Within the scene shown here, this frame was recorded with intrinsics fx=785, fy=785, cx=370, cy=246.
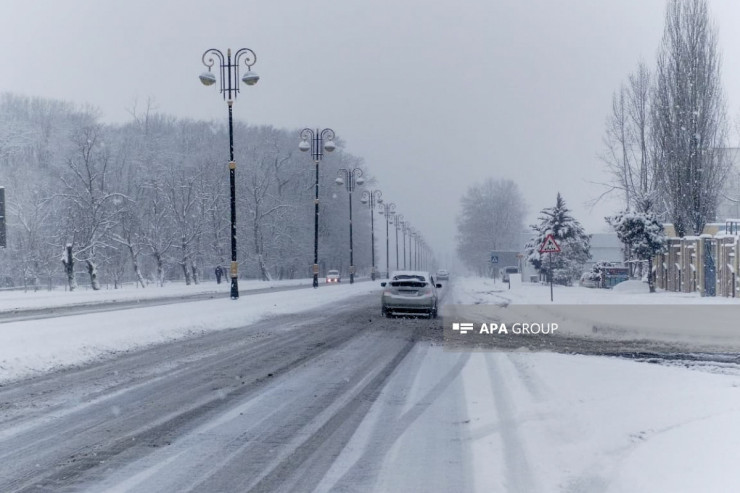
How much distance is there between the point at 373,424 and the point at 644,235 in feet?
110

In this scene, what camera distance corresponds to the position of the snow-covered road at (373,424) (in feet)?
20.4

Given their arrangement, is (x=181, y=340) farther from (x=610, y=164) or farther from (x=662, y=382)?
(x=610, y=164)

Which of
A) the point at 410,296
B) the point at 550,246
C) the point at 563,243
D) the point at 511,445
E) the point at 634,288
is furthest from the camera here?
the point at 563,243

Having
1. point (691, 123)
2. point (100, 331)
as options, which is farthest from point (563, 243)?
point (100, 331)

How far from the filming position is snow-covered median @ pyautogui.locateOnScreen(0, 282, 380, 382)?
14312 mm

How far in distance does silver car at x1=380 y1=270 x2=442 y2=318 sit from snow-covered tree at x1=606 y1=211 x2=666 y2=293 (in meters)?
16.8

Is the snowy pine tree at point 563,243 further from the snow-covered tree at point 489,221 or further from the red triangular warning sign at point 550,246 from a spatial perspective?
the snow-covered tree at point 489,221

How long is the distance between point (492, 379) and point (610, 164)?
5450 cm

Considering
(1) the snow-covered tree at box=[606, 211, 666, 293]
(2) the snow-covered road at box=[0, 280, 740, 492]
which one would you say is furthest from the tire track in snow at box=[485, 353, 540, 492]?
(1) the snow-covered tree at box=[606, 211, 666, 293]

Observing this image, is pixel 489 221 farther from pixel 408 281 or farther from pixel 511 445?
pixel 511 445

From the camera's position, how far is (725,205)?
8162 cm

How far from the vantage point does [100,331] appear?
60.8ft

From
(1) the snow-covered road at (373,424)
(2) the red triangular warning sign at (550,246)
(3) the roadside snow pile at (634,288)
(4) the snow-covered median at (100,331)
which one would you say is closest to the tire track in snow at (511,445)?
(1) the snow-covered road at (373,424)

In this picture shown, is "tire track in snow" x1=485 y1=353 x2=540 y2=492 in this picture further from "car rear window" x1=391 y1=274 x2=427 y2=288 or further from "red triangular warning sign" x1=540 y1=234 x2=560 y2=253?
"red triangular warning sign" x1=540 y1=234 x2=560 y2=253
